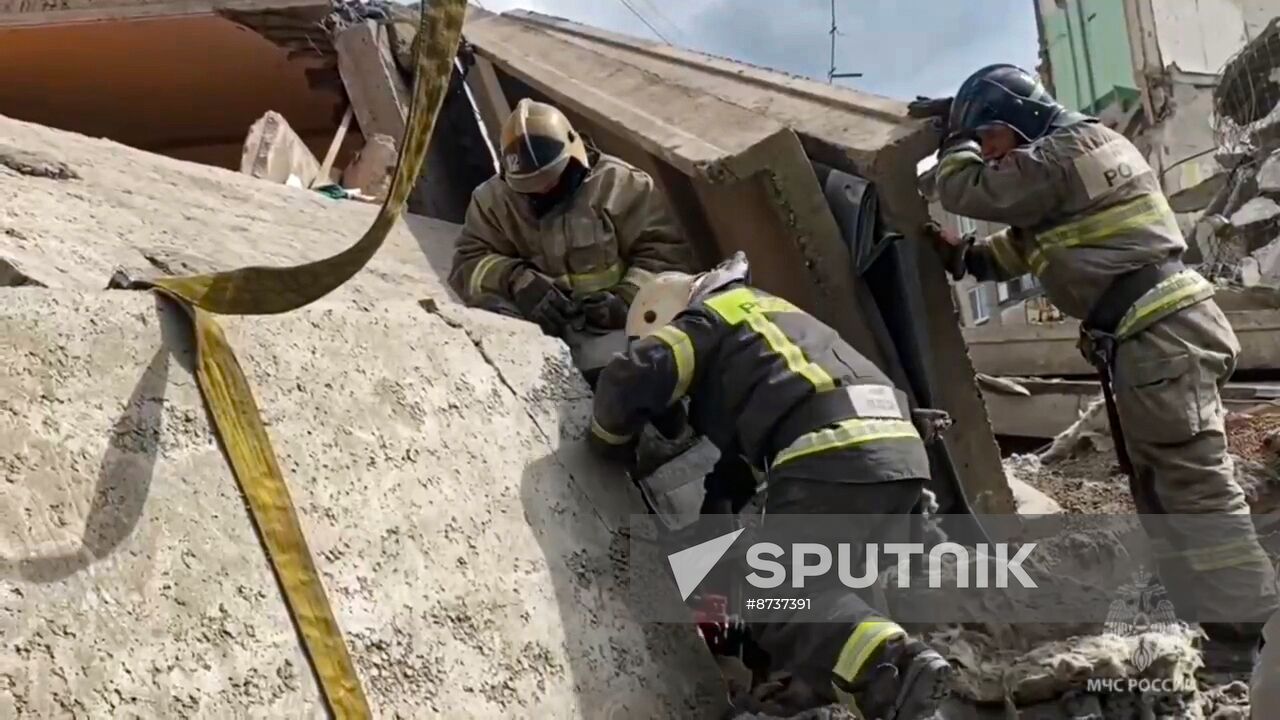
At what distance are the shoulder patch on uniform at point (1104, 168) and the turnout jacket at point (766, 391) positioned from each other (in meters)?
1.00

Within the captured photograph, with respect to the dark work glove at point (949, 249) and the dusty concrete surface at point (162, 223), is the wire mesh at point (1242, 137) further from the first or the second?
the dusty concrete surface at point (162, 223)

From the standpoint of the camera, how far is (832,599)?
7.30ft

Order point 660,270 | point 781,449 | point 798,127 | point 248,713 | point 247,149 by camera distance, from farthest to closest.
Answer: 1. point 247,149
2. point 660,270
3. point 798,127
4. point 781,449
5. point 248,713

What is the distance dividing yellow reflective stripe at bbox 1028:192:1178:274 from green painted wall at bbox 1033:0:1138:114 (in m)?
14.0

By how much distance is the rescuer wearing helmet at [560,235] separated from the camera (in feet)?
11.1

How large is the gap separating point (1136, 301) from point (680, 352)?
1468 millimetres

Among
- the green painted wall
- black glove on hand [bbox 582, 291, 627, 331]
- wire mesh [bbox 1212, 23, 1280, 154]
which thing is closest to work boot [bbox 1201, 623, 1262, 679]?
black glove on hand [bbox 582, 291, 627, 331]

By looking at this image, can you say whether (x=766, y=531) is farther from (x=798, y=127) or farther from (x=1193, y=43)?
(x=1193, y=43)

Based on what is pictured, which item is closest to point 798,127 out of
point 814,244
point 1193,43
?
point 814,244

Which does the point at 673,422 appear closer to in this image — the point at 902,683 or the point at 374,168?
the point at 902,683

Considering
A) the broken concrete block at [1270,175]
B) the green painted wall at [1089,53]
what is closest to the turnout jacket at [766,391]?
the broken concrete block at [1270,175]

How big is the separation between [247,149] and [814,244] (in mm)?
3008

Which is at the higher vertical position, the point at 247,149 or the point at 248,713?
the point at 247,149

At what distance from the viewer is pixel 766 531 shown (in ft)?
7.98
